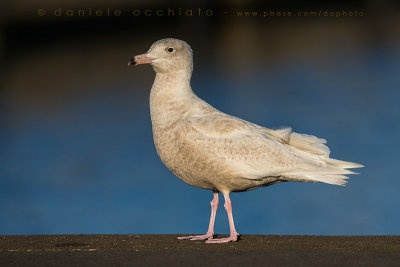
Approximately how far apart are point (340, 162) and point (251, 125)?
159cm

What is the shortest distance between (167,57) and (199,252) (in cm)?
389

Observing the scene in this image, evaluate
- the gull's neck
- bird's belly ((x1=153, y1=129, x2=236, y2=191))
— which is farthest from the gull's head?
bird's belly ((x1=153, y1=129, x2=236, y2=191))

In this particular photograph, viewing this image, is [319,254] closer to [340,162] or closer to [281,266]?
[281,266]

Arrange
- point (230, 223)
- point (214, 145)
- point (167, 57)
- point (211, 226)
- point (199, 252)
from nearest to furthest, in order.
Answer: point (199, 252) < point (214, 145) < point (230, 223) < point (211, 226) < point (167, 57)

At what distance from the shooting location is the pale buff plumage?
34.9ft

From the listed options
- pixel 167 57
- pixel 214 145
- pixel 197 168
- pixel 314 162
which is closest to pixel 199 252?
pixel 197 168

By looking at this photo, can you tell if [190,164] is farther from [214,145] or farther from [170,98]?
[170,98]

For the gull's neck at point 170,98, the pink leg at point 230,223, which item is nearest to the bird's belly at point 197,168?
the pink leg at point 230,223

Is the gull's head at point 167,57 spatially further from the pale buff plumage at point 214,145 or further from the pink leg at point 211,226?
the pink leg at point 211,226

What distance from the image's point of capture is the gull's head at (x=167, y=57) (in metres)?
11.3

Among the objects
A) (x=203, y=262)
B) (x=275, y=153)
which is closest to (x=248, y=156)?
(x=275, y=153)

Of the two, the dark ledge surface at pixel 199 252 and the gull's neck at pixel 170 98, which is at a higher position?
the gull's neck at pixel 170 98

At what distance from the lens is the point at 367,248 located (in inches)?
390

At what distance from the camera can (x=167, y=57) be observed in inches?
447
